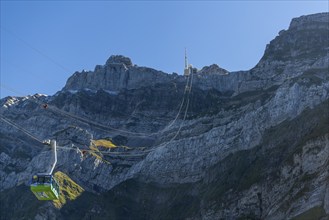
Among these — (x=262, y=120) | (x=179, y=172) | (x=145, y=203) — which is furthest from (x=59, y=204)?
(x=262, y=120)

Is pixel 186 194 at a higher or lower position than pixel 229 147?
lower

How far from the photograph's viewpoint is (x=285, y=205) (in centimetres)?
13225

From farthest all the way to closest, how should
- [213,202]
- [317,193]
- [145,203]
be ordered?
[145,203] → [213,202] → [317,193]

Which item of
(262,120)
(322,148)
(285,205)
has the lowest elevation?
A: (285,205)

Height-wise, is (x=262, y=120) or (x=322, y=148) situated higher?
(x=262, y=120)

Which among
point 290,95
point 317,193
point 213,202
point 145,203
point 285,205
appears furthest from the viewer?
point 145,203

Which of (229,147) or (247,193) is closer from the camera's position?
(247,193)

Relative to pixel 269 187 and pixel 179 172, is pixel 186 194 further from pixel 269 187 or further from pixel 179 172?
pixel 269 187

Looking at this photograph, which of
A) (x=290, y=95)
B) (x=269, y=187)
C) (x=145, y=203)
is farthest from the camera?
(x=145, y=203)

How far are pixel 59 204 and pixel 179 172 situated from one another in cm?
4133

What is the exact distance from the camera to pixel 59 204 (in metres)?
198

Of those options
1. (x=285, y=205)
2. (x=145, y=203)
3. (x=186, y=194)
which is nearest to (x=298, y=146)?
(x=285, y=205)

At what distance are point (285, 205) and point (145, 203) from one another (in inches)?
2873

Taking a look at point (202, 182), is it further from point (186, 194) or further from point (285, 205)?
point (285, 205)
